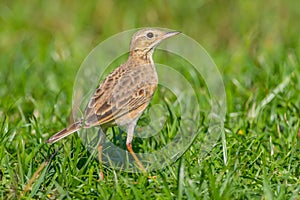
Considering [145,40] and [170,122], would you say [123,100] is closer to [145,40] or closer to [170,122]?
[145,40]

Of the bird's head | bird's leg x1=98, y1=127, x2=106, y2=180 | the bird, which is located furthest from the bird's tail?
the bird's head

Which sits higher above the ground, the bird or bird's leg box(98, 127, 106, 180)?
the bird

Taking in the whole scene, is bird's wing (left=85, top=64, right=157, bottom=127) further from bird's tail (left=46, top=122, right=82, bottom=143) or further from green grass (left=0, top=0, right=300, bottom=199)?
green grass (left=0, top=0, right=300, bottom=199)

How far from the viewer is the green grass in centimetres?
492

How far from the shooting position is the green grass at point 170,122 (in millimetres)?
4918

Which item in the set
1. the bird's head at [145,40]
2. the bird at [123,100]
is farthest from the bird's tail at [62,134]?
the bird's head at [145,40]

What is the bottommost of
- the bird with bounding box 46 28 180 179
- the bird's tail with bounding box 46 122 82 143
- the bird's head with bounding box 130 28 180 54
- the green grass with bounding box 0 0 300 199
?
the green grass with bounding box 0 0 300 199

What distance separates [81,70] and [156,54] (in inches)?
63.5

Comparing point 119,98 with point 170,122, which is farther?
point 170,122

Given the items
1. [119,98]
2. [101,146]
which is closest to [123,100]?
[119,98]

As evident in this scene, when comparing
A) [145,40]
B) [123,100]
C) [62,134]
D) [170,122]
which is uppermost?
[145,40]

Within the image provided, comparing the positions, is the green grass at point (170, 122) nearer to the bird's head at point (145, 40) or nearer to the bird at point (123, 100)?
the bird at point (123, 100)

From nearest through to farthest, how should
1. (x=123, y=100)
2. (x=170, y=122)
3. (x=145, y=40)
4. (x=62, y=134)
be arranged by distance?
(x=62, y=134)
(x=123, y=100)
(x=145, y=40)
(x=170, y=122)

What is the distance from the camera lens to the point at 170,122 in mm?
6242
